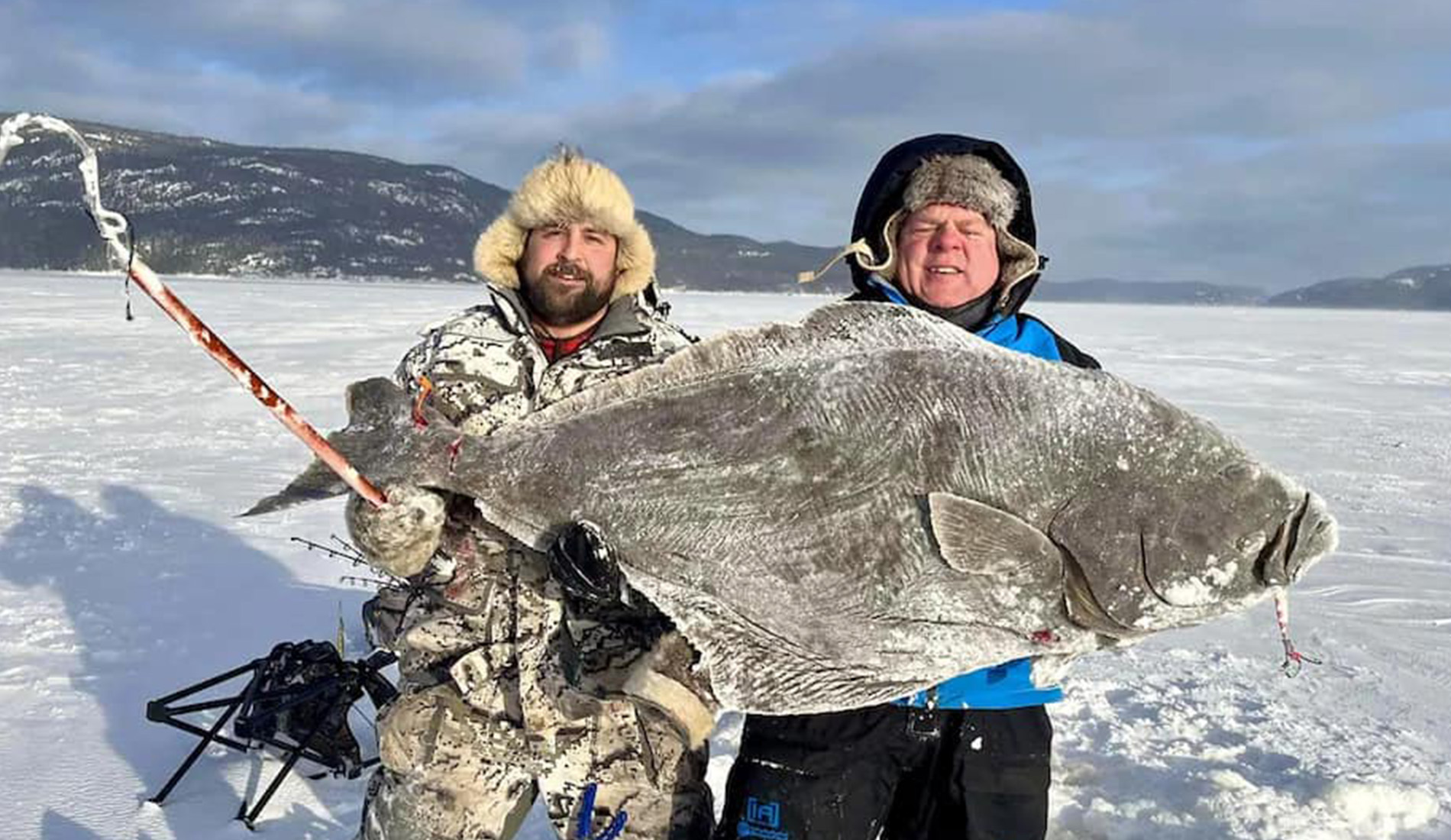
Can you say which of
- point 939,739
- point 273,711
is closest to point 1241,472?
point 939,739

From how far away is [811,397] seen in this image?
9.05ft

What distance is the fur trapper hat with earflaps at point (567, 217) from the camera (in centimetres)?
354

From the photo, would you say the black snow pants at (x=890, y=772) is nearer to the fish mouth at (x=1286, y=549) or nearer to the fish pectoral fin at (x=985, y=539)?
the fish pectoral fin at (x=985, y=539)

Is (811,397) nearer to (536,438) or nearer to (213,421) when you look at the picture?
(536,438)

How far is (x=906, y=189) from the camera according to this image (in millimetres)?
3438

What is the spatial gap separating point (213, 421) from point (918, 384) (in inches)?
552

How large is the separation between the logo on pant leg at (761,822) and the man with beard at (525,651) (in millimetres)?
314

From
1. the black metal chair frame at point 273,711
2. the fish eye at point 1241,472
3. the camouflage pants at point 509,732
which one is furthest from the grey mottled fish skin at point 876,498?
the black metal chair frame at point 273,711

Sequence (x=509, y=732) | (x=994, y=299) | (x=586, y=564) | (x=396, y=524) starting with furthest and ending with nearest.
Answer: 1. (x=509, y=732)
2. (x=994, y=299)
3. (x=396, y=524)
4. (x=586, y=564)

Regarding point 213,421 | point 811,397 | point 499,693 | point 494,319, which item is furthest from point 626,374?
point 213,421

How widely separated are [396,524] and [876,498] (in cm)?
146

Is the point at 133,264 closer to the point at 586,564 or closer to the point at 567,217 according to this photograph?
the point at 586,564

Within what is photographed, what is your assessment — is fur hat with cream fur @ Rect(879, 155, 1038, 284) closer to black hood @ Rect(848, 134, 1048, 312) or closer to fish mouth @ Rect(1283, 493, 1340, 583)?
black hood @ Rect(848, 134, 1048, 312)

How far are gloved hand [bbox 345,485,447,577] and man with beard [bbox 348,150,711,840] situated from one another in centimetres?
36
